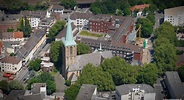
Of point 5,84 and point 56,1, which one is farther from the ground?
point 56,1

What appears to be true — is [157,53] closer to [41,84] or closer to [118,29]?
[118,29]

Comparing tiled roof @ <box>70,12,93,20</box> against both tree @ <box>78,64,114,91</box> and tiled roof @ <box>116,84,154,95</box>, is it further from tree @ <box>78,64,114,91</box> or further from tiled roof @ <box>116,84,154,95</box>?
tiled roof @ <box>116,84,154,95</box>

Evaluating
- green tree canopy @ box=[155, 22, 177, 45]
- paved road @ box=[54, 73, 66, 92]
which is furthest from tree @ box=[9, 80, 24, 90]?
green tree canopy @ box=[155, 22, 177, 45]

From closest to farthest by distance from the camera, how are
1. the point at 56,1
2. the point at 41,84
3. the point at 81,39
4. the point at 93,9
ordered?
the point at 41,84
the point at 81,39
the point at 93,9
the point at 56,1

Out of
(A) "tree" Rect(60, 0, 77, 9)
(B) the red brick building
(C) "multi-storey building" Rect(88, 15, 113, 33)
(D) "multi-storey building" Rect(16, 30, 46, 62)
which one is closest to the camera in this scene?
(D) "multi-storey building" Rect(16, 30, 46, 62)

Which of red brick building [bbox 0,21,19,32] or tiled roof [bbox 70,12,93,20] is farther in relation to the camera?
tiled roof [bbox 70,12,93,20]

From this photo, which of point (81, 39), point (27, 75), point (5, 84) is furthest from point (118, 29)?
point (5, 84)
